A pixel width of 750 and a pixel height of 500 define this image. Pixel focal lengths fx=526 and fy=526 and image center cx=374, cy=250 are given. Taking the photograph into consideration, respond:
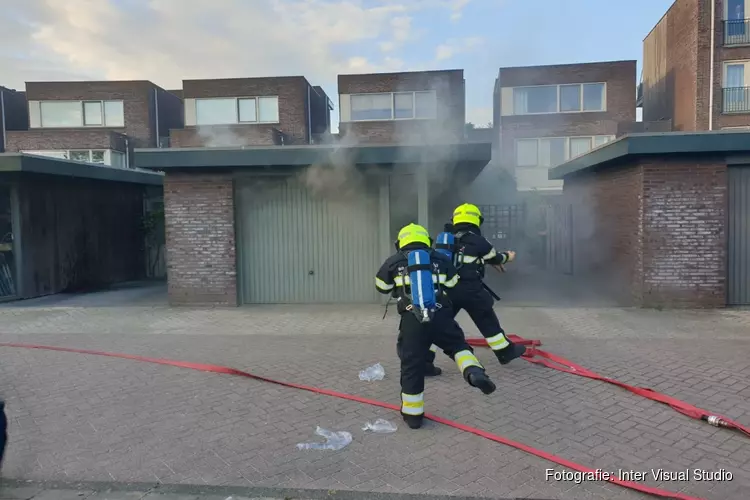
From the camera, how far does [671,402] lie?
4328 millimetres

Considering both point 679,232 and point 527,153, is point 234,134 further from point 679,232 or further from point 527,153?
point 679,232

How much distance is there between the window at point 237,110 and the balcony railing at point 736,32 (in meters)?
18.5

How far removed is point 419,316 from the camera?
4.05 meters

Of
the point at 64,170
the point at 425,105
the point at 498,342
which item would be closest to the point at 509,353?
A: the point at 498,342

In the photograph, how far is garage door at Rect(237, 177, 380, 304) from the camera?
9578 mm

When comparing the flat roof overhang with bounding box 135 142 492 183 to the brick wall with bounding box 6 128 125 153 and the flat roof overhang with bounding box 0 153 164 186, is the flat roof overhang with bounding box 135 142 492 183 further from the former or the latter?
the brick wall with bounding box 6 128 125 153

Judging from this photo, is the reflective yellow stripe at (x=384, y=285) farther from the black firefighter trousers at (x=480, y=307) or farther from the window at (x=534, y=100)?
the window at (x=534, y=100)

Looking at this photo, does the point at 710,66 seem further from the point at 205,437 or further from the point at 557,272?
the point at 205,437

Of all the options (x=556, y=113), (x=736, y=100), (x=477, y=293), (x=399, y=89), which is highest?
(x=399, y=89)

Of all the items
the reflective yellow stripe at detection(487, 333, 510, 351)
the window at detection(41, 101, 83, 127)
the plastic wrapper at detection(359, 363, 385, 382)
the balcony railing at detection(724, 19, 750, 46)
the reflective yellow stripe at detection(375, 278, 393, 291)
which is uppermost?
the balcony railing at detection(724, 19, 750, 46)

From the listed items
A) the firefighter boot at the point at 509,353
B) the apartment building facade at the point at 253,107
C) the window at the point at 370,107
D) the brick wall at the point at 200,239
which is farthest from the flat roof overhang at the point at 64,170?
the window at the point at 370,107

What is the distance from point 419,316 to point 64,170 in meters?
9.30

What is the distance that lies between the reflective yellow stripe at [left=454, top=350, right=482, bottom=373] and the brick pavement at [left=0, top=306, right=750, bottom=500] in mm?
411

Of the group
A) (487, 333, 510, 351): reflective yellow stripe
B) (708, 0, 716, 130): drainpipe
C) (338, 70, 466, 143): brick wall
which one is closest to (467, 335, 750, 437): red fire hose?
(487, 333, 510, 351): reflective yellow stripe
